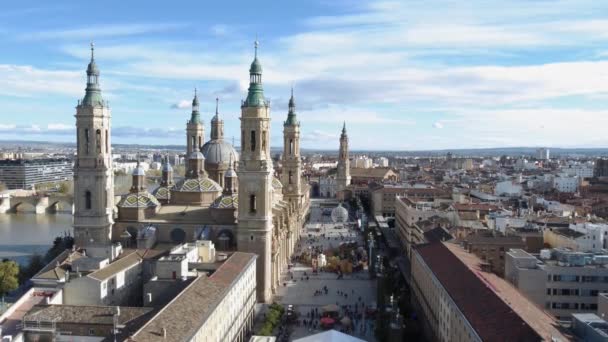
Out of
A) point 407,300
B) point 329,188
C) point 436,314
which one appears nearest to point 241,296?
point 436,314

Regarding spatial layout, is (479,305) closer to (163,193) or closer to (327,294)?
(327,294)

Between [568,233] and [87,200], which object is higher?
[87,200]

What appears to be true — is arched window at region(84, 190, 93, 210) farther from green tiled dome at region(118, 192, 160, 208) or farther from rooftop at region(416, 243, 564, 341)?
rooftop at region(416, 243, 564, 341)

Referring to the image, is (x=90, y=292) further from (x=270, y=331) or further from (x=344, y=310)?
(x=344, y=310)

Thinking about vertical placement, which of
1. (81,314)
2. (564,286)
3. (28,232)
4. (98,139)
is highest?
(98,139)

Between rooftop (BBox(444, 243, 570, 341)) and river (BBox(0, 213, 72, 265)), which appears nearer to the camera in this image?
rooftop (BBox(444, 243, 570, 341))

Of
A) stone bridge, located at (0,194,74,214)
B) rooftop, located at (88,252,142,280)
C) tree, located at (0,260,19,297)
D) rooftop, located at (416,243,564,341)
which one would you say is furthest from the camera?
stone bridge, located at (0,194,74,214)

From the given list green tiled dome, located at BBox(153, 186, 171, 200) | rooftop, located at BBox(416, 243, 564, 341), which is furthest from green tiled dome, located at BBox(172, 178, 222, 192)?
rooftop, located at BBox(416, 243, 564, 341)

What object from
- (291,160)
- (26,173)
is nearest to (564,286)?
(291,160)
